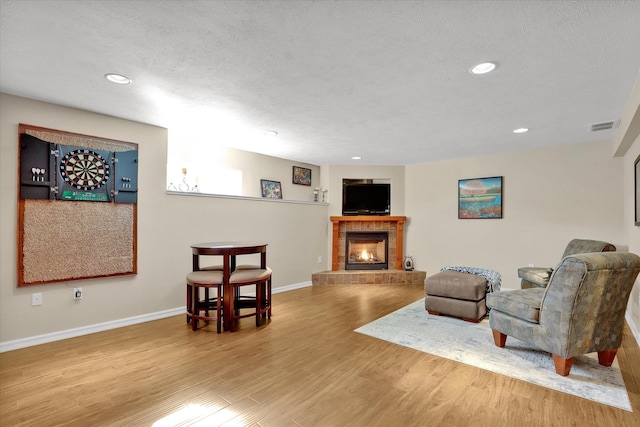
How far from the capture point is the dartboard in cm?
306

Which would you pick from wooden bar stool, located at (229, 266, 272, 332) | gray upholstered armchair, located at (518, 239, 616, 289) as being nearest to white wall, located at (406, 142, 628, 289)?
gray upholstered armchair, located at (518, 239, 616, 289)

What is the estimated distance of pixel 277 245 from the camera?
5148mm

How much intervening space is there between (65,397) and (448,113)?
3.98 metres

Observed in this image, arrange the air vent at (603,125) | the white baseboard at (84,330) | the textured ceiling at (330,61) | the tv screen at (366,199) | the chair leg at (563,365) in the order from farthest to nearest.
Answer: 1. the tv screen at (366,199)
2. the air vent at (603,125)
3. the white baseboard at (84,330)
4. the chair leg at (563,365)
5. the textured ceiling at (330,61)

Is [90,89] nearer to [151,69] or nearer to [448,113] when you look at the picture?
[151,69]

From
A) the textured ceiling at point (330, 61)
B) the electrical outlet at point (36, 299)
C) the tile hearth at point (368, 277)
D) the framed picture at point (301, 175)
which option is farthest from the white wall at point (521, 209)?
the electrical outlet at point (36, 299)

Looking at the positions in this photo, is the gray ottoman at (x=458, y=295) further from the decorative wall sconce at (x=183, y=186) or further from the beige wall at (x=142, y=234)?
the decorative wall sconce at (x=183, y=186)

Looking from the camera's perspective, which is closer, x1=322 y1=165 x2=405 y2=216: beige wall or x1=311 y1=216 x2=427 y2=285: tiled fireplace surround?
x1=311 y1=216 x2=427 y2=285: tiled fireplace surround

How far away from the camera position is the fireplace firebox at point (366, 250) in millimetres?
6152

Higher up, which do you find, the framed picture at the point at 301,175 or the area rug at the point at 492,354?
the framed picture at the point at 301,175

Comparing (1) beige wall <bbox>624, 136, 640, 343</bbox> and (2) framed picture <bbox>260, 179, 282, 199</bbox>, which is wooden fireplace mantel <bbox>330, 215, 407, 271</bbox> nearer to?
(2) framed picture <bbox>260, 179, 282, 199</bbox>

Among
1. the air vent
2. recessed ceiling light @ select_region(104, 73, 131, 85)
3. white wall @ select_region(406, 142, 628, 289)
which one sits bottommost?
white wall @ select_region(406, 142, 628, 289)

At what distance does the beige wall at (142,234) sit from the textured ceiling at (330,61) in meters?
0.21

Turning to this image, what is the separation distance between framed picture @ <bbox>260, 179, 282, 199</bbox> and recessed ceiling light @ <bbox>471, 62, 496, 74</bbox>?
11.9ft
